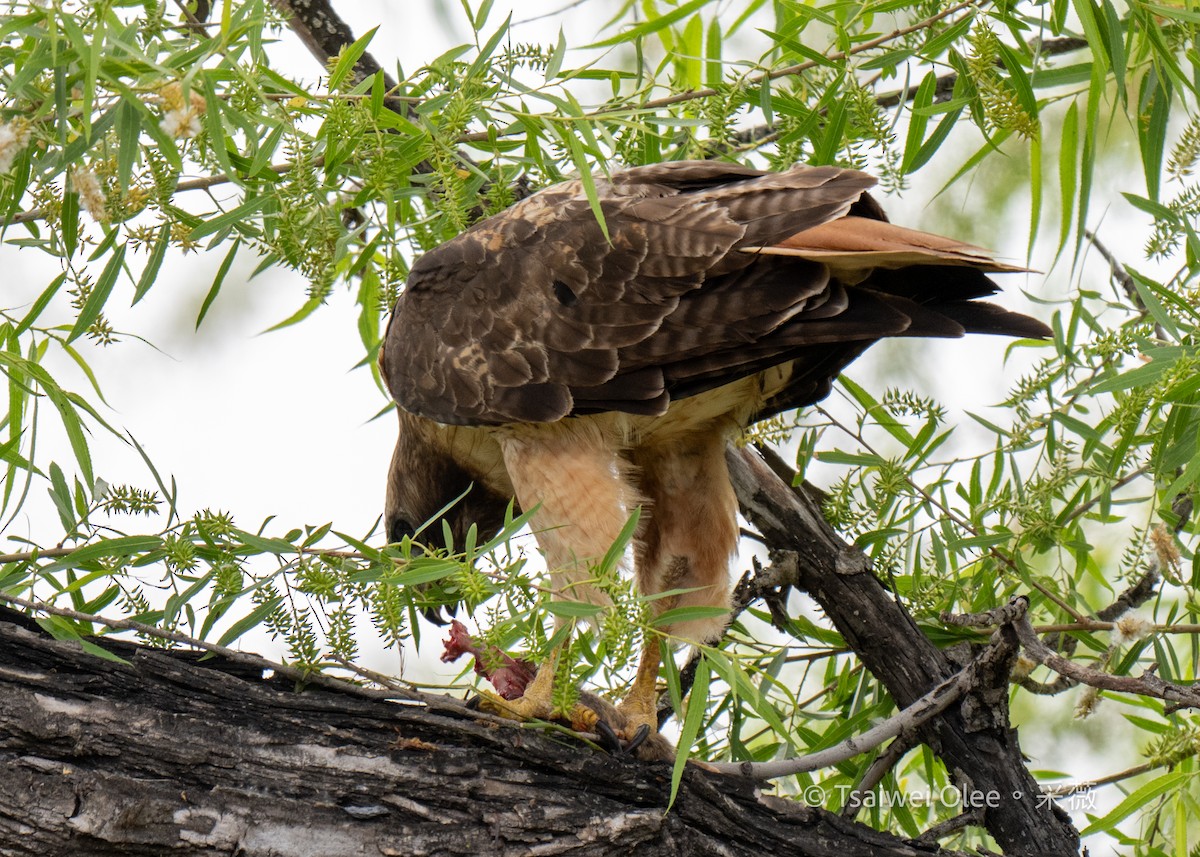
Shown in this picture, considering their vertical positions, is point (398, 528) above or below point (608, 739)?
above

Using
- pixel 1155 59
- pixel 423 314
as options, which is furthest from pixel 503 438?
pixel 1155 59

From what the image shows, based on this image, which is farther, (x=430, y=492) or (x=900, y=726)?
(x=430, y=492)

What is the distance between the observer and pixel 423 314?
3.69m

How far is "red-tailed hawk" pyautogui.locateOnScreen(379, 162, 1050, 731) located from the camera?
3.16 meters

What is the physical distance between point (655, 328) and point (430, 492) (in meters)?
1.29

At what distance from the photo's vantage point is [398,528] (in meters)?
4.48

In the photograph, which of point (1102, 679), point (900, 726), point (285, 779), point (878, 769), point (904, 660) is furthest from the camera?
point (904, 660)

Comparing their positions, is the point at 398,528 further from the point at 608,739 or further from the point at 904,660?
the point at 904,660

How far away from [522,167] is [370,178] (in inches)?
34.3

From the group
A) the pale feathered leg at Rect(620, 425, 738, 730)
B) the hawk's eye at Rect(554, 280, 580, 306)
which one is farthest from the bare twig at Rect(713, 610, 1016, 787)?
the hawk's eye at Rect(554, 280, 580, 306)

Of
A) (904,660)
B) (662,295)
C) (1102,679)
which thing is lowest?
(1102,679)

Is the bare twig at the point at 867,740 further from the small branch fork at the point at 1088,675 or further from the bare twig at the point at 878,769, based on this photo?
the small branch fork at the point at 1088,675

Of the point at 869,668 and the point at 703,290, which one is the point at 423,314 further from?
the point at 869,668

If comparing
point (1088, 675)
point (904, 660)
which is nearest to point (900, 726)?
point (904, 660)
